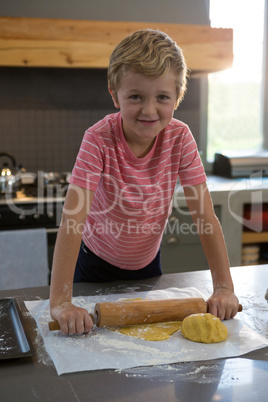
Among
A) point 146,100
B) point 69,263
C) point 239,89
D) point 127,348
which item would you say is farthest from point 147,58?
point 239,89

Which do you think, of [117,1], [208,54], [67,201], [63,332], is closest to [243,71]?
[208,54]

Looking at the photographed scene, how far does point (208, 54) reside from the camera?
2566 millimetres

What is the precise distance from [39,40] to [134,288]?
1.55 m

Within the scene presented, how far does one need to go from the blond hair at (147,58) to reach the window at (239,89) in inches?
84.5

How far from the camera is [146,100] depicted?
1.00 m

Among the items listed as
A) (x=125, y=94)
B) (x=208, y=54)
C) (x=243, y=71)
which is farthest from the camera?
(x=243, y=71)

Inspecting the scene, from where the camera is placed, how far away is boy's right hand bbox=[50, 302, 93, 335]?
0.89 m

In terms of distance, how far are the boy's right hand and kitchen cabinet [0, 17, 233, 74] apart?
5.50ft

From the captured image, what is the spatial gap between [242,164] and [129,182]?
1814 millimetres

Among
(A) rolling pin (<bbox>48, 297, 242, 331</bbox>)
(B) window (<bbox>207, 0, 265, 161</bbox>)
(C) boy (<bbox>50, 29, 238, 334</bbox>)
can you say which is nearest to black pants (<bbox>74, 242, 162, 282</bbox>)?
(C) boy (<bbox>50, 29, 238, 334</bbox>)

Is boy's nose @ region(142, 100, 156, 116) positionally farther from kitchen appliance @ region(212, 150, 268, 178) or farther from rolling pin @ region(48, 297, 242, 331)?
kitchen appliance @ region(212, 150, 268, 178)

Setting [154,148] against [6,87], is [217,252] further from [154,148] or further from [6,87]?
[6,87]

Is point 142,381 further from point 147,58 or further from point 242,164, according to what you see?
point 242,164

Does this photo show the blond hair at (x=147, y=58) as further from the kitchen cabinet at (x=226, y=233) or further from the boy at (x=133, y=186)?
the kitchen cabinet at (x=226, y=233)
